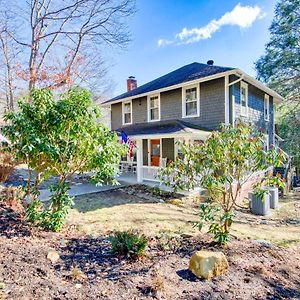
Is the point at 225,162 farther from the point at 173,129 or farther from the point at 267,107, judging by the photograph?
the point at 267,107

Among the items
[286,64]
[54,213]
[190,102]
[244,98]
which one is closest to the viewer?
[54,213]

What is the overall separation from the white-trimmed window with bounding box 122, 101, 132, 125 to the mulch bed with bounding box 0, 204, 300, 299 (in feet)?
42.8

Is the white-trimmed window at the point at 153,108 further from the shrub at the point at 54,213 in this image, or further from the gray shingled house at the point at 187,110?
the shrub at the point at 54,213

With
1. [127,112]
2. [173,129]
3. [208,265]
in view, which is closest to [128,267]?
[208,265]

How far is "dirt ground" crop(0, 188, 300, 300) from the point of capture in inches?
124

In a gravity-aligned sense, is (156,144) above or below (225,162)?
above

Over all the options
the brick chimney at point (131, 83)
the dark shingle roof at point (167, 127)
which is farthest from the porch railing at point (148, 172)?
the brick chimney at point (131, 83)

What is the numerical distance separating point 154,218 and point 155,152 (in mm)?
8075

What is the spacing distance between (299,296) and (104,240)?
3.42 meters

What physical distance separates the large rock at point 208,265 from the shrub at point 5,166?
8.73m

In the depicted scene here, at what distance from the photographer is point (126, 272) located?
358 centimetres

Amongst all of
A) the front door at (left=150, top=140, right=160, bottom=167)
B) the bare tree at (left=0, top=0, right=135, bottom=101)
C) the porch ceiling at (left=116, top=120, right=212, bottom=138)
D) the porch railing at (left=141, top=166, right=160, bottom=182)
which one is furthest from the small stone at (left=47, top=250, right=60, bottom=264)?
the bare tree at (left=0, top=0, right=135, bottom=101)

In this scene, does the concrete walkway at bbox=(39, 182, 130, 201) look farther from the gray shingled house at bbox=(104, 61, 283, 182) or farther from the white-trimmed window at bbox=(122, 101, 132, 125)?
the white-trimmed window at bbox=(122, 101, 132, 125)

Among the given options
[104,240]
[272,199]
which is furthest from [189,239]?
[272,199]
